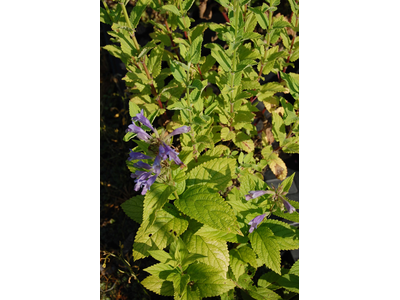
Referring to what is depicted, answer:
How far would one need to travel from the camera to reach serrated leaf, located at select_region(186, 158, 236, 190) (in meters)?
1.91

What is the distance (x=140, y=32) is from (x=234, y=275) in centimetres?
365

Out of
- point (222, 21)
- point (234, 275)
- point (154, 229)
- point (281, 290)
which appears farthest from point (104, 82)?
point (281, 290)

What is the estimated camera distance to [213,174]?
193cm

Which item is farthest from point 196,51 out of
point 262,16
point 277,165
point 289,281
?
point 289,281

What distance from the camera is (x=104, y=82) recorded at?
14.1 ft

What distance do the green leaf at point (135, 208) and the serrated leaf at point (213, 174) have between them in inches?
19.7

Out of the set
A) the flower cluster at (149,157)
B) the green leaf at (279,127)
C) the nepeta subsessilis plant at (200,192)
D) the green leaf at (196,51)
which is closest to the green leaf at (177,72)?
the nepeta subsessilis plant at (200,192)

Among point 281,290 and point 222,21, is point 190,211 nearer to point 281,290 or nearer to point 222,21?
point 281,290

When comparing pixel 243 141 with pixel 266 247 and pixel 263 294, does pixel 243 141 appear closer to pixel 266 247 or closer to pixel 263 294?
pixel 266 247

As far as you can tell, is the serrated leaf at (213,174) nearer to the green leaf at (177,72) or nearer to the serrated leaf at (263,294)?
the green leaf at (177,72)

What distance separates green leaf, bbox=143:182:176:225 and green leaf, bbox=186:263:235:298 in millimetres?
615

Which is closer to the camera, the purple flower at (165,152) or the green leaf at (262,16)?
the purple flower at (165,152)

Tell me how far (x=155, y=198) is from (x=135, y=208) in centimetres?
68

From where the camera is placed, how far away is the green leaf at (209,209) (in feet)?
5.06
